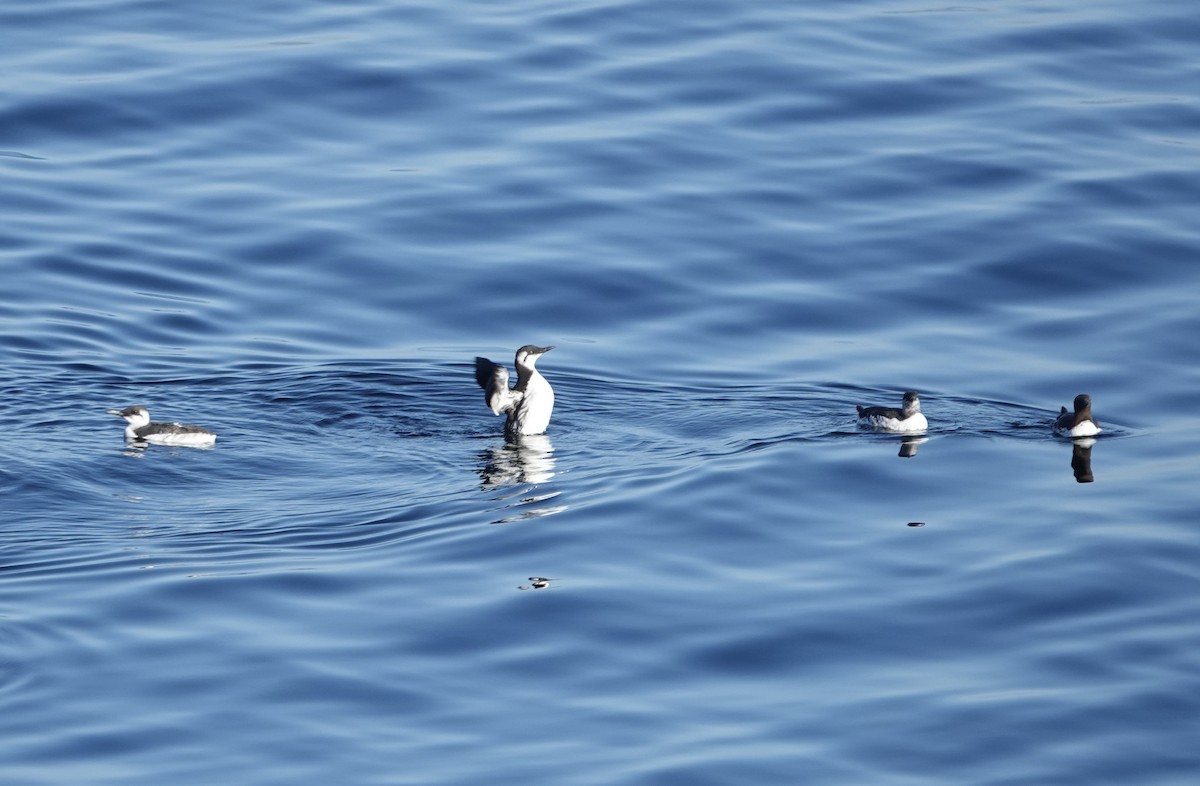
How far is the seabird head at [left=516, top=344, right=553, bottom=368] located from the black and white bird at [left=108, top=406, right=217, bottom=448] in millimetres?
3053

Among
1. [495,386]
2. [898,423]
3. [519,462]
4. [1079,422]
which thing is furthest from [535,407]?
[1079,422]

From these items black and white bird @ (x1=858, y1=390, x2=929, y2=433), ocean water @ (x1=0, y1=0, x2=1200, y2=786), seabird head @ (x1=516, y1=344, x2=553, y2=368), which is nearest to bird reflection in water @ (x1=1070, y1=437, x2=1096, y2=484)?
ocean water @ (x1=0, y1=0, x2=1200, y2=786)

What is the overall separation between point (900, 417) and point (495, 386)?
12.4 feet

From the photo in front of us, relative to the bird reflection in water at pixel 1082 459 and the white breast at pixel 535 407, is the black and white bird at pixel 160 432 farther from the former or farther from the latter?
the bird reflection in water at pixel 1082 459

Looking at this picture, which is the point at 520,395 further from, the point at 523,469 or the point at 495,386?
the point at 523,469

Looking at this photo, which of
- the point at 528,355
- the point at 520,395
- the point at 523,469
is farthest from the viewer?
the point at 528,355

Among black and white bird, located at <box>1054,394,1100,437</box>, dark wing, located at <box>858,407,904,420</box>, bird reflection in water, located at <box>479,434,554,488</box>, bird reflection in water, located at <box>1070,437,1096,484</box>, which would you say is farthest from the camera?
black and white bird, located at <box>1054,394,1100,437</box>

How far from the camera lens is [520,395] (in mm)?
17328

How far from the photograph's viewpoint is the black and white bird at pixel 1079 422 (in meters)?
16.8

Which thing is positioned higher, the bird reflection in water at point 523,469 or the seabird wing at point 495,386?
the seabird wing at point 495,386

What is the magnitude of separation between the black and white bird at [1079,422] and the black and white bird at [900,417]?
126 centimetres

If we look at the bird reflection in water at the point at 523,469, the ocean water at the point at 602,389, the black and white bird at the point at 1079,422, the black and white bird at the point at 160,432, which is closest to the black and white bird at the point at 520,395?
the bird reflection in water at the point at 523,469

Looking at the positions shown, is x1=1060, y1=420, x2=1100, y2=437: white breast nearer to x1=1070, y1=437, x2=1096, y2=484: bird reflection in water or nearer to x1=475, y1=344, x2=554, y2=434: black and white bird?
x1=1070, y1=437, x2=1096, y2=484: bird reflection in water

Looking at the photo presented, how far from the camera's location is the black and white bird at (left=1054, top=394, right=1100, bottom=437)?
16.8 metres
